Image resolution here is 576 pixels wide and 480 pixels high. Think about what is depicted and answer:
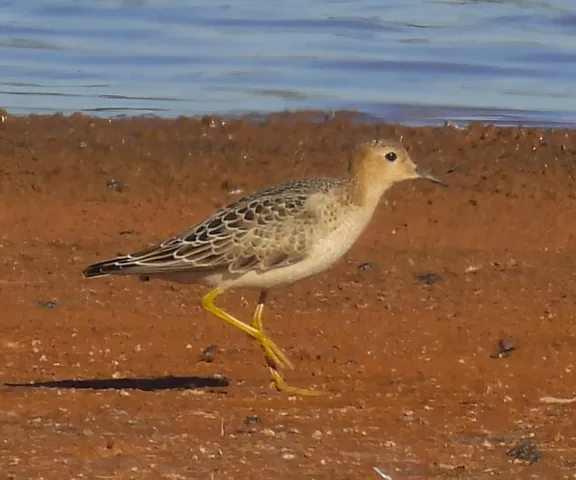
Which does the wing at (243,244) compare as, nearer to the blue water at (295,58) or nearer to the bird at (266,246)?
the bird at (266,246)

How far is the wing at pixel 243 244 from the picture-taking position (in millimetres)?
8516

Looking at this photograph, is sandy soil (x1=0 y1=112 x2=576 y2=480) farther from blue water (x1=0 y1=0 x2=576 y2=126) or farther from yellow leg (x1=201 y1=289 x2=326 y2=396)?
blue water (x1=0 y1=0 x2=576 y2=126)

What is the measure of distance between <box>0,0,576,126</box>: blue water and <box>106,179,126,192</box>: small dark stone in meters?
2.91

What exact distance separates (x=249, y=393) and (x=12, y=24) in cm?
1258

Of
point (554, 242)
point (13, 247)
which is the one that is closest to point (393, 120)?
point (554, 242)

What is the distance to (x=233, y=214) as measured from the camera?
878 centimetres

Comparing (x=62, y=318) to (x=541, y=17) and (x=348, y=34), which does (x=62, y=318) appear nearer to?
(x=348, y=34)

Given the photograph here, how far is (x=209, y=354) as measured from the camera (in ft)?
29.7

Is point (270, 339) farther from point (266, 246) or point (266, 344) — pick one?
point (266, 246)

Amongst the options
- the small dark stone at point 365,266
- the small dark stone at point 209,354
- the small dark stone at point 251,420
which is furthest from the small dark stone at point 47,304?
the small dark stone at point 251,420

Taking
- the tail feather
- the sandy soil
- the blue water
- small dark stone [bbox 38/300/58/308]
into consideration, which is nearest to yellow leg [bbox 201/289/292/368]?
the sandy soil

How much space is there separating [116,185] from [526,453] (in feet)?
20.9

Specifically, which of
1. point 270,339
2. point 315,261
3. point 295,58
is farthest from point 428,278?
point 295,58

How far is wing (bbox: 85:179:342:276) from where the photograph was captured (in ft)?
27.9
